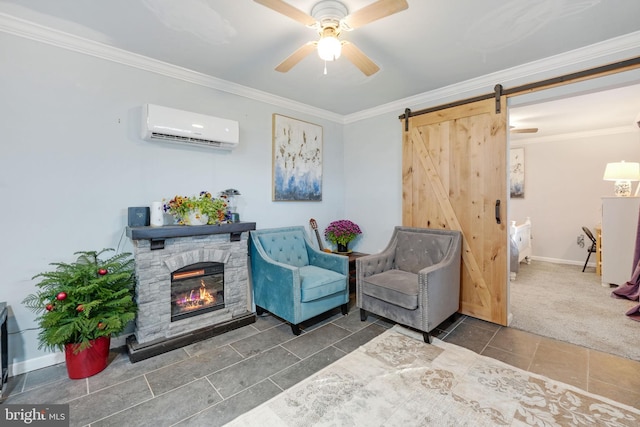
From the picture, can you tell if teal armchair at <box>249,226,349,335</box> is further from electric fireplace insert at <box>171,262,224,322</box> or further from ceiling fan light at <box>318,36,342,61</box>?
ceiling fan light at <box>318,36,342,61</box>

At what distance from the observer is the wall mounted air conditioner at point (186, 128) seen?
253cm

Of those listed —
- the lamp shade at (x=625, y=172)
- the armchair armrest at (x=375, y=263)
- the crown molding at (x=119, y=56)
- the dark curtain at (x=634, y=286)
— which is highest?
the crown molding at (x=119, y=56)

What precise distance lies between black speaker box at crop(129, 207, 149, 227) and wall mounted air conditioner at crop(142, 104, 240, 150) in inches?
26.7

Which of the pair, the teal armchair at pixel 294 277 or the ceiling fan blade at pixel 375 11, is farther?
the teal armchair at pixel 294 277

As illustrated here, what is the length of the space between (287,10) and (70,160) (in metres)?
→ 2.14

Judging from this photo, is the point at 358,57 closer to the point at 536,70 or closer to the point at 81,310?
the point at 536,70

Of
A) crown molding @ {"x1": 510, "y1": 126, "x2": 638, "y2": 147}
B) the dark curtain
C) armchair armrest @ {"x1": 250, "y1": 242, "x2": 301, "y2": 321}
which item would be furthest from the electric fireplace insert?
crown molding @ {"x1": 510, "y1": 126, "x2": 638, "y2": 147}

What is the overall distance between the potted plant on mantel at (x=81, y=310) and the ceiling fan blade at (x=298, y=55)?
2.11m

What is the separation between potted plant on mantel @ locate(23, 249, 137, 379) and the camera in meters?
2.01

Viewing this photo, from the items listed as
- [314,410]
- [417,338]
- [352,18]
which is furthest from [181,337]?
[352,18]

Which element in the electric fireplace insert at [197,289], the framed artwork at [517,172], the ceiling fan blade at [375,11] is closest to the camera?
the ceiling fan blade at [375,11]

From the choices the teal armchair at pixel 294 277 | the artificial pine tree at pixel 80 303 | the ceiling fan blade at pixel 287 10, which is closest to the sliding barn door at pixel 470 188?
the teal armchair at pixel 294 277

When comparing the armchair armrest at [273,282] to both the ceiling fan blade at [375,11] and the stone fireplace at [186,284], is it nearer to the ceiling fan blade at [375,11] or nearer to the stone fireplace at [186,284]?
the stone fireplace at [186,284]

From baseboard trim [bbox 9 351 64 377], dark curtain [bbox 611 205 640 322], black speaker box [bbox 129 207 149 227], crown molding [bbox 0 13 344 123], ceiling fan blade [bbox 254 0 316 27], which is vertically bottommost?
baseboard trim [bbox 9 351 64 377]
